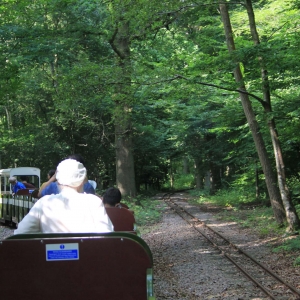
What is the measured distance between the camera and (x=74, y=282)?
3418mm

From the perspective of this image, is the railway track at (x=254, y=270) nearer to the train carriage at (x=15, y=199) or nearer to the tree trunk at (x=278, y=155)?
the tree trunk at (x=278, y=155)

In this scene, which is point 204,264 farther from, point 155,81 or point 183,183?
point 183,183

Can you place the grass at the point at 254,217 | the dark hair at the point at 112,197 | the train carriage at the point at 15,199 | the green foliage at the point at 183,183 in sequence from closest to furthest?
the dark hair at the point at 112,197 → the grass at the point at 254,217 → the train carriage at the point at 15,199 → the green foliage at the point at 183,183

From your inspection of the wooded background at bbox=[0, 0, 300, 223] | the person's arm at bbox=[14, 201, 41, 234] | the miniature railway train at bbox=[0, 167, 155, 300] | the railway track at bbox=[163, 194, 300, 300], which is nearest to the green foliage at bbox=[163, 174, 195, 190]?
the wooded background at bbox=[0, 0, 300, 223]

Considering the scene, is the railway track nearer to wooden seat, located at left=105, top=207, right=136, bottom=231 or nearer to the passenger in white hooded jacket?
wooden seat, located at left=105, top=207, right=136, bottom=231

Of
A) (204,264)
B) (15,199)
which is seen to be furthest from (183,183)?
(204,264)

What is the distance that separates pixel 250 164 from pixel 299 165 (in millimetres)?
4386

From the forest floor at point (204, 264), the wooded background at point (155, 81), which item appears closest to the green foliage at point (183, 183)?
the wooded background at point (155, 81)

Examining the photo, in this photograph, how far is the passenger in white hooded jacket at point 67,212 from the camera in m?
3.74

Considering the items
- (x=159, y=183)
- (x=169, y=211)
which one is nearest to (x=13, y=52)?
(x=169, y=211)

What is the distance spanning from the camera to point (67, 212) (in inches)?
148

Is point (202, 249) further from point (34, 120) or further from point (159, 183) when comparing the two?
point (159, 183)

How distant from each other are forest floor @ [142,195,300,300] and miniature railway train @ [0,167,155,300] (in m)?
4.73

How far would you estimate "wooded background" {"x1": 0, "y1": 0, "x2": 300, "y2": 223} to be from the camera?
45.2 ft
